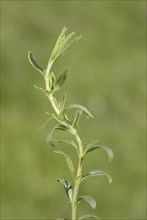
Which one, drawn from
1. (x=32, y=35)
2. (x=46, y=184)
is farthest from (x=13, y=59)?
(x=46, y=184)

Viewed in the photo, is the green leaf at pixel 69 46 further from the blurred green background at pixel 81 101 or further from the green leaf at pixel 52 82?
the blurred green background at pixel 81 101

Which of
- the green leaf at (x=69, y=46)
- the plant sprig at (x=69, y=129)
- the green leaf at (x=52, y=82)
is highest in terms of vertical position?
the green leaf at (x=69, y=46)

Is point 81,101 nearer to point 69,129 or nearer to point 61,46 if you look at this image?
point 61,46

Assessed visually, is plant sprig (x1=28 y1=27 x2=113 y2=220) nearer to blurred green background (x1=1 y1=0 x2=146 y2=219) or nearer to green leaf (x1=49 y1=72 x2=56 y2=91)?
green leaf (x1=49 y1=72 x2=56 y2=91)

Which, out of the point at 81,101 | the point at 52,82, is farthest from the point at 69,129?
the point at 81,101

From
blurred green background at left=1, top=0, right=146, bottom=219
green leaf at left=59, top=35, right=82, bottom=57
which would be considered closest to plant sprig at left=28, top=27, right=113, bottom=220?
green leaf at left=59, top=35, right=82, bottom=57

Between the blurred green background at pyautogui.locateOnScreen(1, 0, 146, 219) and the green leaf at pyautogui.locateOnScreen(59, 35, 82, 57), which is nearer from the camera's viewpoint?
the green leaf at pyautogui.locateOnScreen(59, 35, 82, 57)

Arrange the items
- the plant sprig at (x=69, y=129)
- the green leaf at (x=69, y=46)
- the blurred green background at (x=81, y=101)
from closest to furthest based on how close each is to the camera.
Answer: the plant sprig at (x=69, y=129) < the green leaf at (x=69, y=46) < the blurred green background at (x=81, y=101)

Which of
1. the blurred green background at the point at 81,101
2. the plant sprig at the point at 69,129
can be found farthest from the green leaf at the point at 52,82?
the blurred green background at the point at 81,101

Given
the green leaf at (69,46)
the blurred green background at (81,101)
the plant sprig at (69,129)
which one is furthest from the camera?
the blurred green background at (81,101)
